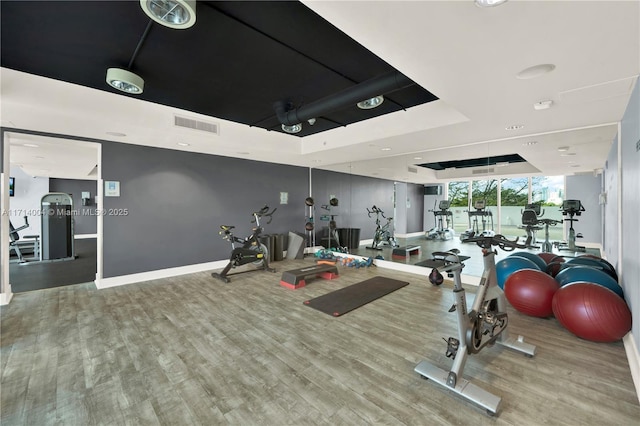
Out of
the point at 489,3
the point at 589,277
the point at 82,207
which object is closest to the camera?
the point at 489,3

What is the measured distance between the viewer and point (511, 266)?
12.2 feet

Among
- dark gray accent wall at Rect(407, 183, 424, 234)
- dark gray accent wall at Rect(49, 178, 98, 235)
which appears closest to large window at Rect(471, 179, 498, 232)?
Answer: dark gray accent wall at Rect(407, 183, 424, 234)

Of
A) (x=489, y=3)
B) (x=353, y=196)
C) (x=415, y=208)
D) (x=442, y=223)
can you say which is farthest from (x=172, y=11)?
(x=415, y=208)

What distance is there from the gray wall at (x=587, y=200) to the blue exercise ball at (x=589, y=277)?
192cm

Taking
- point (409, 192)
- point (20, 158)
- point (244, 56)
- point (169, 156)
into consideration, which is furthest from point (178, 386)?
point (20, 158)

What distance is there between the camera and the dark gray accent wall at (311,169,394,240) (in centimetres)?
718

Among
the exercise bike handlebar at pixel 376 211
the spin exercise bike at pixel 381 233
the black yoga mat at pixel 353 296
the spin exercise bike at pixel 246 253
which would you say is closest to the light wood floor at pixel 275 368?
the black yoga mat at pixel 353 296

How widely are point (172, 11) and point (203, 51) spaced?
2.69ft

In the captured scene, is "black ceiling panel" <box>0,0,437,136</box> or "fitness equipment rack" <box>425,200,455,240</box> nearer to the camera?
"black ceiling panel" <box>0,0,437,136</box>

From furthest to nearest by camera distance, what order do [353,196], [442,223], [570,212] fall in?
[353,196], [442,223], [570,212]

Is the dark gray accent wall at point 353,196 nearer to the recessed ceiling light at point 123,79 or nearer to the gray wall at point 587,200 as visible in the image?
the gray wall at point 587,200

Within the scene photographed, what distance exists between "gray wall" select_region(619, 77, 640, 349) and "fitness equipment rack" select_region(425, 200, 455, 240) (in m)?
3.21

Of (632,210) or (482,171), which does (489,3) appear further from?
(482,171)

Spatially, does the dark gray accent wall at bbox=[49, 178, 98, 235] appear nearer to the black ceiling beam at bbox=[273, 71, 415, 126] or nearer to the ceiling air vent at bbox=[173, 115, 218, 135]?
the ceiling air vent at bbox=[173, 115, 218, 135]
